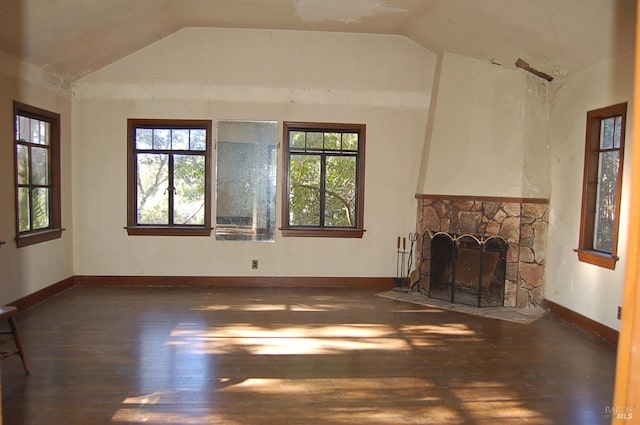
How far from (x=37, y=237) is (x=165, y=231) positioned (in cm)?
149

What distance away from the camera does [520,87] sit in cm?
529

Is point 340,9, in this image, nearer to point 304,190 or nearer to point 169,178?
point 304,190

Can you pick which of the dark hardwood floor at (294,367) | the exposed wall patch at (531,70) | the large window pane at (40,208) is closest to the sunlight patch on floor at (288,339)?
the dark hardwood floor at (294,367)

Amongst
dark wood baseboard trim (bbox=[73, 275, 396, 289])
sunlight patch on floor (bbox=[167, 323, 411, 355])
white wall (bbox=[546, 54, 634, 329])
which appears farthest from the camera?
dark wood baseboard trim (bbox=[73, 275, 396, 289])

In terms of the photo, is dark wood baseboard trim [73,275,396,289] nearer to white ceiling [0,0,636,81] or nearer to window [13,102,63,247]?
window [13,102,63,247]

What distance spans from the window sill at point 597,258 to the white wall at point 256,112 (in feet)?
7.47

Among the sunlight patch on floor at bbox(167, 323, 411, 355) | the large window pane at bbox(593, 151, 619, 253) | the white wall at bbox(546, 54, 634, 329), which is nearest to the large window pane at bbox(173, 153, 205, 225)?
the sunlight patch on floor at bbox(167, 323, 411, 355)

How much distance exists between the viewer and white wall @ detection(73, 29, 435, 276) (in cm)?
606

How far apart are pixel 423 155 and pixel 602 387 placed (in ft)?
11.9

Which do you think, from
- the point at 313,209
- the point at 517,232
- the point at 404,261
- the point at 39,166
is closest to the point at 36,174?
the point at 39,166

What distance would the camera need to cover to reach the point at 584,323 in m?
4.57

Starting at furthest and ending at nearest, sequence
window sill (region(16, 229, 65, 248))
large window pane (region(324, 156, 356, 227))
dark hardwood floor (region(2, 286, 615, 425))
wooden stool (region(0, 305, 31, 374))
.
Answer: large window pane (region(324, 156, 356, 227))
window sill (region(16, 229, 65, 248))
wooden stool (region(0, 305, 31, 374))
dark hardwood floor (region(2, 286, 615, 425))

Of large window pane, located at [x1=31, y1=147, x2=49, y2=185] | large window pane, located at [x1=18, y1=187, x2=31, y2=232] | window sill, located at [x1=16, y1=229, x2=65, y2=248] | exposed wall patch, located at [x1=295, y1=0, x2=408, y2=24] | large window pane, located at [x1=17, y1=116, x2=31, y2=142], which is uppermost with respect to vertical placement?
exposed wall patch, located at [x1=295, y1=0, x2=408, y2=24]

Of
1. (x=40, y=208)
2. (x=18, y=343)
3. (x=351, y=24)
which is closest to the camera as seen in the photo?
(x=18, y=343)
